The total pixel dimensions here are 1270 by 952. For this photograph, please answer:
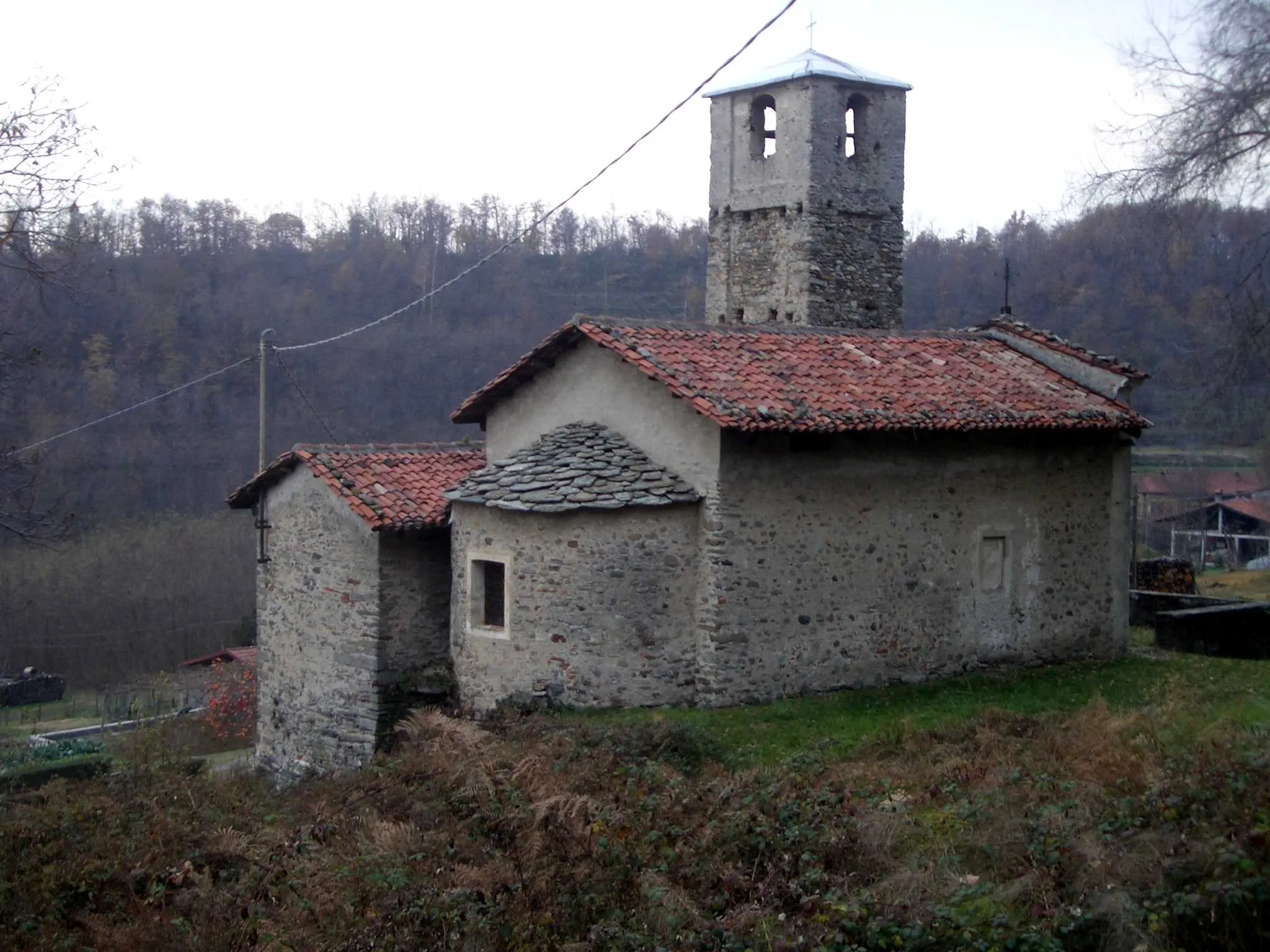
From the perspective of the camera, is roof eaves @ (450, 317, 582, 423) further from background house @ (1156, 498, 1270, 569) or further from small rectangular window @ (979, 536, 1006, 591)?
background house @ (1156, 498, 1270, 569)

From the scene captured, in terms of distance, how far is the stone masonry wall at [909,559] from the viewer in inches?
468

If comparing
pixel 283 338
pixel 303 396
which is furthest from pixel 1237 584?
pixel 283 338

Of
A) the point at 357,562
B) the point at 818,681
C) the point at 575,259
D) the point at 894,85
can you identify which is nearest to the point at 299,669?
the point at 357,562

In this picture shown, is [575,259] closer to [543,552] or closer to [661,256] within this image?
[661,256]

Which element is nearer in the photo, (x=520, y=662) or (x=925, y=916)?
(x=925, y=916)

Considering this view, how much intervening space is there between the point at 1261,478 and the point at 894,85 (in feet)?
104

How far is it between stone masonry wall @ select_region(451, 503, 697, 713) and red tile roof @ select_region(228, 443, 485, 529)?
1746 mm

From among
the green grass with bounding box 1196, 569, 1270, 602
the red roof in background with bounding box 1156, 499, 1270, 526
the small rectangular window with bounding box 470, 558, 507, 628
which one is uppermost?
the small rectangular window with bounding box 470, 558, 507, 628

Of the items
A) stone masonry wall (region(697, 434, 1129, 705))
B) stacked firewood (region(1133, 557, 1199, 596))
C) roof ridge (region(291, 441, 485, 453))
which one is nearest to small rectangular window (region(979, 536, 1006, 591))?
stone masonry wall (region(697, 434, 1129, 705))

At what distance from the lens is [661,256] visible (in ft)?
151

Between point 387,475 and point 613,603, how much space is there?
354cm

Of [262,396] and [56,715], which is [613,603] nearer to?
[262,396]

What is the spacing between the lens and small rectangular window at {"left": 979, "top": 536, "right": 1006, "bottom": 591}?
13516 mm

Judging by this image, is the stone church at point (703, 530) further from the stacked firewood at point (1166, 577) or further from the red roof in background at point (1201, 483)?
the red roof in background at point (1201, 483)
